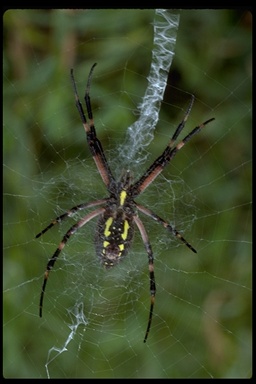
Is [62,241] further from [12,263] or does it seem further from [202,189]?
[202,189]

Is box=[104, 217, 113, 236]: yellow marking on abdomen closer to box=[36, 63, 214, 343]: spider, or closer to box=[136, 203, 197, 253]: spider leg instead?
box=[36, 63, 214, 343]: spider

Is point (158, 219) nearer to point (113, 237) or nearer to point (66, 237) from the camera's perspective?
point (113, 237)

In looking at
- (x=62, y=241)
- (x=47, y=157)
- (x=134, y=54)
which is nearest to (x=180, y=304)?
(x=62, y=241)

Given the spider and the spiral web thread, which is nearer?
the spider

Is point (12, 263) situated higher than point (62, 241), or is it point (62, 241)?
point (62, 241)

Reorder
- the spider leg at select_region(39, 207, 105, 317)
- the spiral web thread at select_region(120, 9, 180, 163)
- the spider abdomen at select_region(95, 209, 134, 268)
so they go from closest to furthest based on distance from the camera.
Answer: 1. the spider abdomen at select_region(95, 209, 134, 268)
2. the spider leg at select_region(39, 207, 105, 317)
3. the spiral web thread at select_region(120, 9, 180, 163)

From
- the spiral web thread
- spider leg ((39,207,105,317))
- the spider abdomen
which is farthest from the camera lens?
the spiral web thread

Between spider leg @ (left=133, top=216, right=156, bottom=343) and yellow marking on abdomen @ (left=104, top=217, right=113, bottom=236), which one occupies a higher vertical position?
yellow marking on abdomen @ (left=104, top=217, right=113, bottom=236)

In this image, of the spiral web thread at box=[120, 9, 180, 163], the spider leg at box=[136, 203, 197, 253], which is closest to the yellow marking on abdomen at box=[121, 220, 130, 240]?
the spider leg at box=[136, 203, 197, 253]

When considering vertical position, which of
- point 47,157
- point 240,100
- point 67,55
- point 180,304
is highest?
point 67,55
